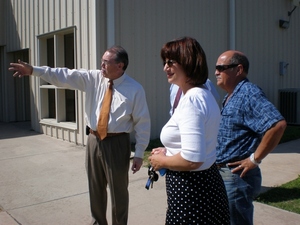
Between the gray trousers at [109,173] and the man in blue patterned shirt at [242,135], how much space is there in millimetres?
1019

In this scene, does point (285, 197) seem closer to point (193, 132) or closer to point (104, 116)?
point (104, 116)

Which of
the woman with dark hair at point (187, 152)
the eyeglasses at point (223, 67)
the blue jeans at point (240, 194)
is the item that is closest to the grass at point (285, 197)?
the blue jeans at point (240, 194)

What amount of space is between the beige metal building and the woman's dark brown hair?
503 centimetres

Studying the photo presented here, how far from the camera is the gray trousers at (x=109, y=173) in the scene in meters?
3.26

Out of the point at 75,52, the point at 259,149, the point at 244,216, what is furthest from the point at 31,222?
the point at 75,52

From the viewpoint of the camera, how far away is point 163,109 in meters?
8.14

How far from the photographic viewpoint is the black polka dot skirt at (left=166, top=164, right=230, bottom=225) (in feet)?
6.53

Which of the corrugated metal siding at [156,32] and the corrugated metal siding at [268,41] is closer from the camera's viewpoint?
the corrugated metal siding at [156,32]

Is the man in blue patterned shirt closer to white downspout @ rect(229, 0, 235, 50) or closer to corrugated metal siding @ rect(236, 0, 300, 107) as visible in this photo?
white downspout @ rect(229, 0, 235, 50)

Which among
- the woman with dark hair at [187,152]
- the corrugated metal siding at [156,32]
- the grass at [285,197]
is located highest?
the corrugated metal siding at [156,32]

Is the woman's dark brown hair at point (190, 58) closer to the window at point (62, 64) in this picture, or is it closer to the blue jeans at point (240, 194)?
the blue jeans at point (240, 194)

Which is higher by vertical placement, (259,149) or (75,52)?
(75,52)

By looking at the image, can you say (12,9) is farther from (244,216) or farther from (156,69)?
(244,216)

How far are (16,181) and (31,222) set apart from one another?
1.58 meters
